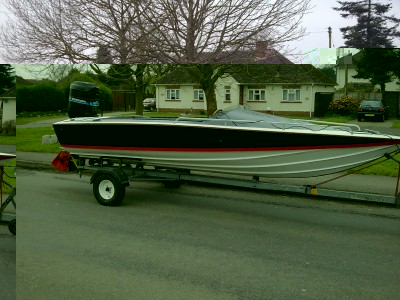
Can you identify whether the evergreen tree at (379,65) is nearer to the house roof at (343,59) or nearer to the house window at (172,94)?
the house roof at (343,59)

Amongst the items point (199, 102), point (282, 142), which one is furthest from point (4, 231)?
point (282, 142)

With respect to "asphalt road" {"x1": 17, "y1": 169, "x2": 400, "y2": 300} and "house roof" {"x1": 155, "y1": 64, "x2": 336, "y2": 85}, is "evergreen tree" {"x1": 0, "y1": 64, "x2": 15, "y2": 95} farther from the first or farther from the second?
"house roof" {"x1": 155, "y1": 64, "x2": 336, "y2": 85}

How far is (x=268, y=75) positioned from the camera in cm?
235

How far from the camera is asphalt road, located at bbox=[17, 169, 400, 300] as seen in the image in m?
2.17

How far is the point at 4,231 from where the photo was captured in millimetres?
2021

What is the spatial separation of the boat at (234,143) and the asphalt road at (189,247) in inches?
9.8

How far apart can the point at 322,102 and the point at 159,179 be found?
1463 mm

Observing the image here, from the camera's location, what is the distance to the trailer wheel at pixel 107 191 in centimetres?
273

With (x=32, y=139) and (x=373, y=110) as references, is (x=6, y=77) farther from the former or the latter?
(x=373, y=110)

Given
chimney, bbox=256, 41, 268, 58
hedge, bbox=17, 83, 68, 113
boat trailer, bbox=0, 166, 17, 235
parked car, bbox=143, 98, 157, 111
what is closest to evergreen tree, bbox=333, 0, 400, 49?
chimney, bbox=256, 41, 268, 58

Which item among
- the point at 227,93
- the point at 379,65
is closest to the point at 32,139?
the point at 227,93

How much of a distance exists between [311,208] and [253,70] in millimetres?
1634

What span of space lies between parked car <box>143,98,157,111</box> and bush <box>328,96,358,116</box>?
0.98 metres

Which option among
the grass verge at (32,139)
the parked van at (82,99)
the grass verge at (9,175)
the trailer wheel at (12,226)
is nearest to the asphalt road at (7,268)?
the trailer wheel at (12,226)
